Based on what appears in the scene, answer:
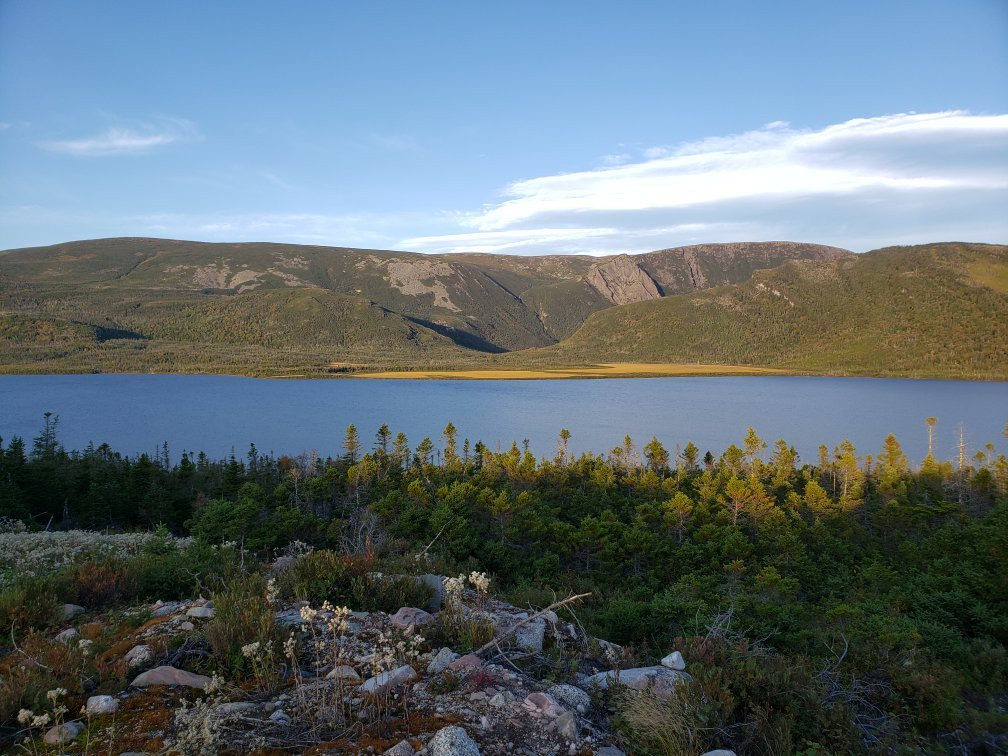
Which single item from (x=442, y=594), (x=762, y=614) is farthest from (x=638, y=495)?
(x=442, y=594)

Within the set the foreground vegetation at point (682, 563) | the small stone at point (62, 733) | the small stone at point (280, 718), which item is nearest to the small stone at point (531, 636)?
the foreground vegetation at point (682, 563)

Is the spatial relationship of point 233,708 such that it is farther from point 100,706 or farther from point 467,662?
point 467,662

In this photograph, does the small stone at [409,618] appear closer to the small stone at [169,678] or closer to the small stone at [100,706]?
the small stone at [169,678]

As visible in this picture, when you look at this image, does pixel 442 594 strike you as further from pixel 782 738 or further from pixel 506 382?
pixel 506 382

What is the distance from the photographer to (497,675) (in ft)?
16.3

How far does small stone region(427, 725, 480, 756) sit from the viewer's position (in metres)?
3.88

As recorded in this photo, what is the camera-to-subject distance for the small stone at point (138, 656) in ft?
16.3

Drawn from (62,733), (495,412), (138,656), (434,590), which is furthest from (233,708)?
(495,412)

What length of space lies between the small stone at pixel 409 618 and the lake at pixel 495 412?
6590 cm

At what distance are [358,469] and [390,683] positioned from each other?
43.5m

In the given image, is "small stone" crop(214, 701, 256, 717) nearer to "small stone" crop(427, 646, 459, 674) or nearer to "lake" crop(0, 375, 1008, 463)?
"small stone" crop(427, 646, 459, 674)

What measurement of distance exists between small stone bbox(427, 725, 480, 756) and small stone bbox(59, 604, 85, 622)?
4789 mm

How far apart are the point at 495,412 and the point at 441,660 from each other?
10983cm

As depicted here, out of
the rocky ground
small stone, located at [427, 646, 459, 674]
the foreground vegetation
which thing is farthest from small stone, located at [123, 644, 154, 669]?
small stone, located at [427, 646, 459, 674]
